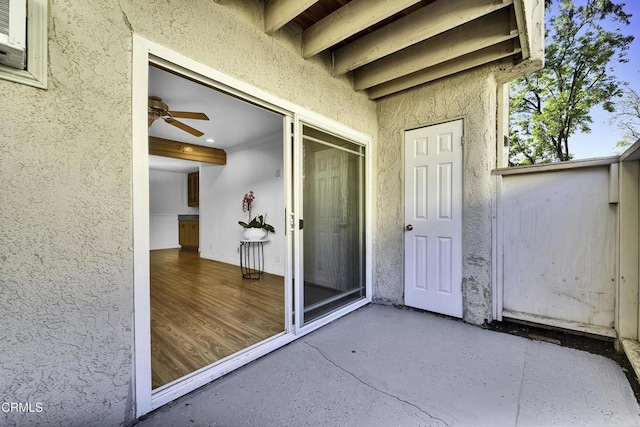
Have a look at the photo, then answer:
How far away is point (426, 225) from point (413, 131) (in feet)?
3.58

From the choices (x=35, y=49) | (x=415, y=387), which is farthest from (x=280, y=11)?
(x=415, y=387)

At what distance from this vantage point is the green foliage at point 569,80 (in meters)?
6.34

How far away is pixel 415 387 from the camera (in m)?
1.62

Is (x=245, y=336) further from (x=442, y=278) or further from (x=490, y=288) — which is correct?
(x=490, y=288)

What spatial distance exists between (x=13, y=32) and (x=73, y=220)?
729mm

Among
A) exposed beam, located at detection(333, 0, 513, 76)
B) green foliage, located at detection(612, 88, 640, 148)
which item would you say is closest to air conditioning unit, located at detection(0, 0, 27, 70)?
exposed beam, located at detection(333, 0, 513, 76)

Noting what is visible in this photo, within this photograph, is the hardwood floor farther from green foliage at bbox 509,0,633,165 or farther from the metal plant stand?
green foliage at bbox 509,0,633,165

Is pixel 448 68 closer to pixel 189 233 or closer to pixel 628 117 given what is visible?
pixel 628 117

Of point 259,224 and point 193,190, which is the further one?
point 193,190

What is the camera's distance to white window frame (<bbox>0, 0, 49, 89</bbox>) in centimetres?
103

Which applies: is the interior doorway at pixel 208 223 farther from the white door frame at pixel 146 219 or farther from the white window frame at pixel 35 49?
the white window frame at pixel 35 49

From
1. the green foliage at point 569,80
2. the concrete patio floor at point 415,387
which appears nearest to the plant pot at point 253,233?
the concrete patio floor at point 415,387

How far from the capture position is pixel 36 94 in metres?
1.08

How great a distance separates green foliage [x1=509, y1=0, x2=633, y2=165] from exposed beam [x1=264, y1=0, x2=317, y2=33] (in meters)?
7.11
